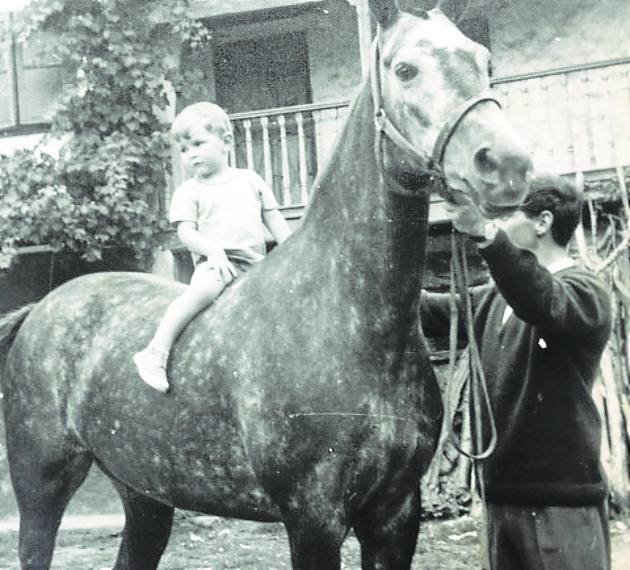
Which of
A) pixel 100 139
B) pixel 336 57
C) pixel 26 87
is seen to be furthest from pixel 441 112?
pixel 336 57

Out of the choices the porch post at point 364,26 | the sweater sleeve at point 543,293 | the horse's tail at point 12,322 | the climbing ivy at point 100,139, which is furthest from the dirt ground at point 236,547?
the porch post at point 364,26

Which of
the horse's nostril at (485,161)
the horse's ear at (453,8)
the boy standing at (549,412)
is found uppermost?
the horse's ear at (453,8)

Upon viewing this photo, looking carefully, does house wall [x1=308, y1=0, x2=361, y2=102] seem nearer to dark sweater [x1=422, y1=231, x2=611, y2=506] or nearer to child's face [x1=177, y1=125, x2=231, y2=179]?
child's face [x1=177, y1=125, x2=231, y2=179]

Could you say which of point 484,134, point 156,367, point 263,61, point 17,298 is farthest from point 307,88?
point 484,134

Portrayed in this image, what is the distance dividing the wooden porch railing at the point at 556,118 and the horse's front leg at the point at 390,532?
6588 millimetres

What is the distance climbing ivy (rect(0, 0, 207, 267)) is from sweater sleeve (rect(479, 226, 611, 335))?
6837mm

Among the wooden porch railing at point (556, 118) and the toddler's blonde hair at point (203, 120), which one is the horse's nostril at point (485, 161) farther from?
the wooden porch railing at point (556, 118)

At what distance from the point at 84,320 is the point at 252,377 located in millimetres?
1395

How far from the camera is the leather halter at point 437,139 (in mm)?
2412

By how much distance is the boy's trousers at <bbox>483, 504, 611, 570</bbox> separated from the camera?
275 centimetres

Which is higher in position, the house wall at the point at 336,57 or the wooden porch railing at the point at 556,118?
the house wall at the point at 336,57

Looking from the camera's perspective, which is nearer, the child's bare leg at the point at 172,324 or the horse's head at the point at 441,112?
the horse's head at the point at 441,112

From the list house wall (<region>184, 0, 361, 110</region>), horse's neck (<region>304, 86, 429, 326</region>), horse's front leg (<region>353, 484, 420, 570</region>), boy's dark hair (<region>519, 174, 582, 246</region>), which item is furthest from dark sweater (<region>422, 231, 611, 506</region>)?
house wall (<region>184, 0, 361, 110</region>)

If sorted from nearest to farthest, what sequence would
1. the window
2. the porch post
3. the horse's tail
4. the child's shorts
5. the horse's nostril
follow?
the horse's nostril
the child's shorts
the horse's tail
the porch post
the window
